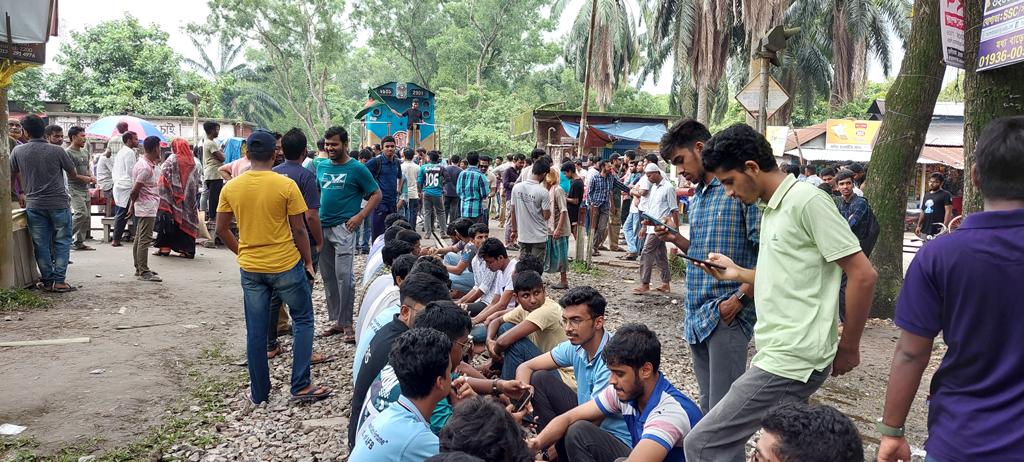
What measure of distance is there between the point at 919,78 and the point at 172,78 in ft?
93.2

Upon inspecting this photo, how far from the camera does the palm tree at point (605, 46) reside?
90.8 ft

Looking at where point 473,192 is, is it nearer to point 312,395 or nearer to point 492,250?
point 492,250

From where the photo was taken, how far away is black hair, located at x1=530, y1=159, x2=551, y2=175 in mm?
8836

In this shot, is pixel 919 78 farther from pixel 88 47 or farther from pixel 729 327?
pixel 88 47

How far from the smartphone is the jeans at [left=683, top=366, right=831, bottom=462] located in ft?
4.52

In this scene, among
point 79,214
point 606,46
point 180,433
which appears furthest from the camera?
point 606,46

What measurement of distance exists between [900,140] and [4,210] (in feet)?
30.4

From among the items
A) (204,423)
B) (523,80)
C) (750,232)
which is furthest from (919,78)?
(523,80)

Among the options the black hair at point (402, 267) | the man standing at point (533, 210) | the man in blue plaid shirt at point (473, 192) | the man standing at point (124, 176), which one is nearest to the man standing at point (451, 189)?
the man in blue plaid shirt at point (473, 192)

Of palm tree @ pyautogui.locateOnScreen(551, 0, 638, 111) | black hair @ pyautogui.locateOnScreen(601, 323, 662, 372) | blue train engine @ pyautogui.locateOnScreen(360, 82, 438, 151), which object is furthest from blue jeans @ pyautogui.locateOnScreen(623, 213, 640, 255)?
palm tree @ pyautogui.locateOnScreen(551, 0, 638, 111)

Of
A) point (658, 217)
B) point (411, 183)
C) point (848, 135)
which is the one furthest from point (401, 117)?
point (848, 135)

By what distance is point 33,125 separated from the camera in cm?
750

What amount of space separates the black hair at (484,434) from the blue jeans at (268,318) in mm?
2815

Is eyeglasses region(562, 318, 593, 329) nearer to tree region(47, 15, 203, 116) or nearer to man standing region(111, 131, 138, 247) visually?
man standing region(111, 131, 138, 247)
